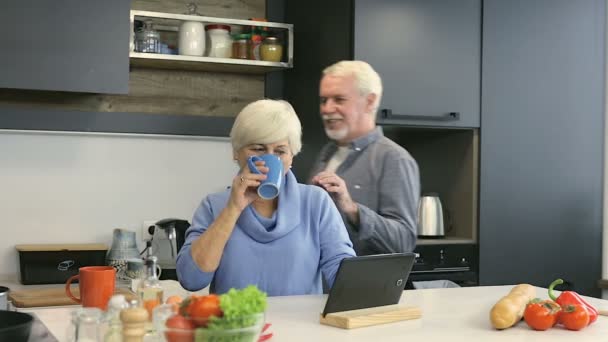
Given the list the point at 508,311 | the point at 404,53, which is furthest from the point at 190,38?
the point at 508,311

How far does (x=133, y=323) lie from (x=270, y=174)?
66 centimetres

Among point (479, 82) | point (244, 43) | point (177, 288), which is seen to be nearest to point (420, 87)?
point (479, 82)

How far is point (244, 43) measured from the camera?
3.89 m

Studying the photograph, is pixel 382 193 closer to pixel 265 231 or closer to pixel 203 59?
pixel 265 231

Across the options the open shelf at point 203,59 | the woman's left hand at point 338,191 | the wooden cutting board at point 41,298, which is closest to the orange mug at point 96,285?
the wooden cutting board at point 41,298

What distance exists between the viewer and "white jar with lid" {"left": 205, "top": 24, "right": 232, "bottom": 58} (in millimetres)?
3807

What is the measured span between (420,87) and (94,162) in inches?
57.2

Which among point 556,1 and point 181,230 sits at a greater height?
point 556,1

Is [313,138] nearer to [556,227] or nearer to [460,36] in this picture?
[460,36]

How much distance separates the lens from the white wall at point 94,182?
3727 mm

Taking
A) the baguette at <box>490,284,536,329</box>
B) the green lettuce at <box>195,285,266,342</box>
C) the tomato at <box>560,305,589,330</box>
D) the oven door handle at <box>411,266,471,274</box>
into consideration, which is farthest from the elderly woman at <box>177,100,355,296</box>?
the oven door handle at <box>411,266,471,274</box>

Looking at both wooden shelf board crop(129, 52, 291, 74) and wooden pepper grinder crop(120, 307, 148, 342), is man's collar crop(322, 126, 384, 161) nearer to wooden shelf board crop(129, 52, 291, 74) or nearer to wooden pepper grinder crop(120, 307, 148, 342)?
wooden shelf board crop(129, 52, 291, 74)

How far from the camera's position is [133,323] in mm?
1583

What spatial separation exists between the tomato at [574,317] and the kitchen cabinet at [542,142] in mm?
1872
